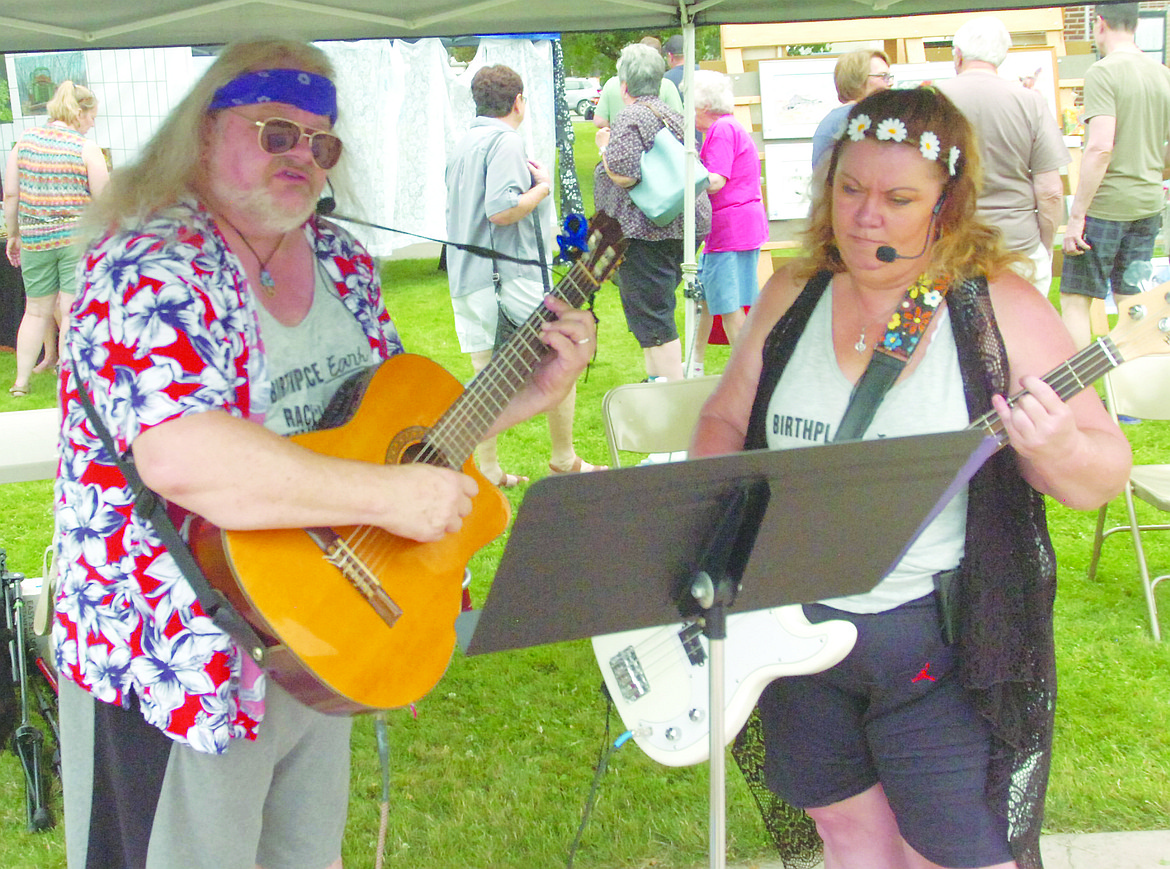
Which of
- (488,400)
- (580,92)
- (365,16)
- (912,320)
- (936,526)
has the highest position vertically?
(580,92)

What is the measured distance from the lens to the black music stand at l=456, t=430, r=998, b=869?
129cm

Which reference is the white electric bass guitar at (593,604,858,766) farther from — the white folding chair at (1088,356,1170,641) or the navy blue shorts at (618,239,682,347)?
the navy blue shorts at (618,239,682,347)

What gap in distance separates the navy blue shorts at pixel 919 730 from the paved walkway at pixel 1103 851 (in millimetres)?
953

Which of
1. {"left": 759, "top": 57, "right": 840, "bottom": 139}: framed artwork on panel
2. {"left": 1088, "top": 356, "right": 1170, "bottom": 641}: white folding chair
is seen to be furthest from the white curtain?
{"left": 1088, "top": 356, "right": 1170, "bottom": 641}: white folding chair

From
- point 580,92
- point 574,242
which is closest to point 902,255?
point 574,242

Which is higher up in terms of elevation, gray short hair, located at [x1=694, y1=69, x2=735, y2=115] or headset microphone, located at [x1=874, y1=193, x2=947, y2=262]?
gray short hair, located at [x1=694, y1=69, x2=735, y2=115]

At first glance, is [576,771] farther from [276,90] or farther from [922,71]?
[922,71]

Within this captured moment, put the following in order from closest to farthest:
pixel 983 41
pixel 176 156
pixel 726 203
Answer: pixel 176 156 → pixel 983 41 → pixel 726 203

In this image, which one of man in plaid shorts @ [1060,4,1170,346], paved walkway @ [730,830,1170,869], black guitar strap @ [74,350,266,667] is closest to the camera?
black guitar strap @ [74,350,266,667]

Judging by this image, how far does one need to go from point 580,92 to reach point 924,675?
22.9 m

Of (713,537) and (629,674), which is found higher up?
(713,537)

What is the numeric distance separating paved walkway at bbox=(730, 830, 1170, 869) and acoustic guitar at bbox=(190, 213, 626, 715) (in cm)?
140

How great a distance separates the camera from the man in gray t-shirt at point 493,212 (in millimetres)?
4941

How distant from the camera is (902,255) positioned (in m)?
1.97
